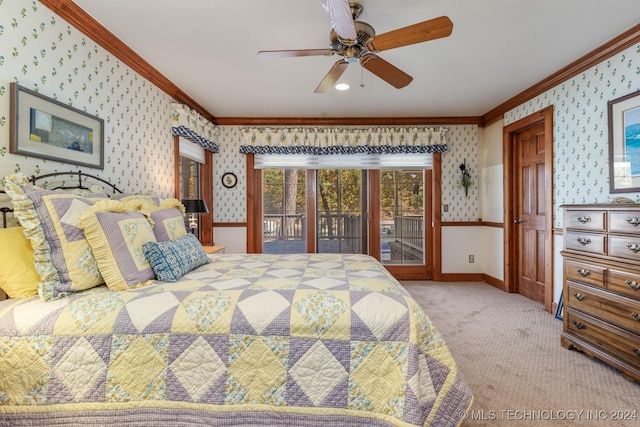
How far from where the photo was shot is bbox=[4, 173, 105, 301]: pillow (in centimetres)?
142

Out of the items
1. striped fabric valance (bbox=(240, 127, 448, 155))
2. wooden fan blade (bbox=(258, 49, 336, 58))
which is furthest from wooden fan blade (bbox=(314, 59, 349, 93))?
striped fabric valance (bbox=(240, 127, 448, 155))

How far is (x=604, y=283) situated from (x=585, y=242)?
32 cm

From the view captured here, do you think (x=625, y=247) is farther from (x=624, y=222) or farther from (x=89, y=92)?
(x=89, y=92)

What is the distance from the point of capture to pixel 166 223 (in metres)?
2.19

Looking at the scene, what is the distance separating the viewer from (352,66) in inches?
114

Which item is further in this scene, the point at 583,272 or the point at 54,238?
the point at 583,272

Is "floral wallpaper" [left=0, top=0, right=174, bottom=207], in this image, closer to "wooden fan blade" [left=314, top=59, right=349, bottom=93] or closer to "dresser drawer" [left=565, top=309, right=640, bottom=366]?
"wooden fan blade" [left=314, top=59, right=349, bottom=93]

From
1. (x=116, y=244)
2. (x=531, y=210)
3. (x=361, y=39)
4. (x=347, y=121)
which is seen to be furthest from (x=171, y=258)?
(x=531, y=210)

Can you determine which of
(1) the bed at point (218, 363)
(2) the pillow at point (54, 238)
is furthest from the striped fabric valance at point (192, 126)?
(1) the bed at point (218, 363)

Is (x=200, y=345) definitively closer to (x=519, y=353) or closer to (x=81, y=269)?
(x=81, y=269)

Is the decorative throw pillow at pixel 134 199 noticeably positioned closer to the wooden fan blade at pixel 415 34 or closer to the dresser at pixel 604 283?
the wooden fan blade at pixel 415 34

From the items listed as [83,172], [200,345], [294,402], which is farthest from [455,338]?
[83,172]

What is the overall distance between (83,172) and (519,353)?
3.60 m

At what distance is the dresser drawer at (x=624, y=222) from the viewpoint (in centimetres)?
196
